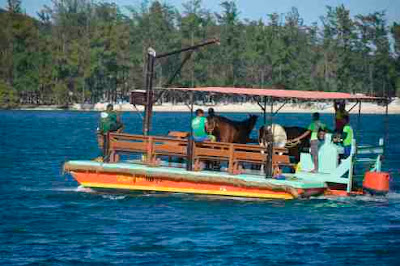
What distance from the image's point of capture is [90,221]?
20.0 metres

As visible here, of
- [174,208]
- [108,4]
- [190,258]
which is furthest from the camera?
[108,4]

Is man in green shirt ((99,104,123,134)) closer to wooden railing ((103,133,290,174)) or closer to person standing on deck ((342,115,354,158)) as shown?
wooden railing ((103,133,290,174))

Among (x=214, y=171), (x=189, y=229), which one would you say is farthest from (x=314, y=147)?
(x=189, y=229)

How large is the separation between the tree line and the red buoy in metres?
100.0

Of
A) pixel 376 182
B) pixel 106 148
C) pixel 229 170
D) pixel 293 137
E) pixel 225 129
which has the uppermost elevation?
pixel 225 129

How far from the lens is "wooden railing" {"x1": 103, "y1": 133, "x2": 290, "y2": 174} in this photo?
22094 mm

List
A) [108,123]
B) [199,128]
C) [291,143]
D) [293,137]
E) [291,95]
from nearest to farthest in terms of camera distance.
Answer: [291,95] → [199,128] → [291,143] → [293,137] → [108,123]

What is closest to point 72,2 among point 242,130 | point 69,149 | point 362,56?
point 362,56

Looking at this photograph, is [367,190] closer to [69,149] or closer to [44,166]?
[44,166]

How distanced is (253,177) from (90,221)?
411 centimetres

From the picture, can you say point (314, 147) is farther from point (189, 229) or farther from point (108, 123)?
point (108, 123)

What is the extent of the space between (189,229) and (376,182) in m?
5.75

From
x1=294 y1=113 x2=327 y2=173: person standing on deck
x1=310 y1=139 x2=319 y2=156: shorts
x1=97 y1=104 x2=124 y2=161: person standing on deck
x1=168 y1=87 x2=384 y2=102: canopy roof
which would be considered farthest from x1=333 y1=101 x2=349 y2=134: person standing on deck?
x1=97 y1=104 x2=124 y2=161: person standing on deck

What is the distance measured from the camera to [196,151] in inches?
883
